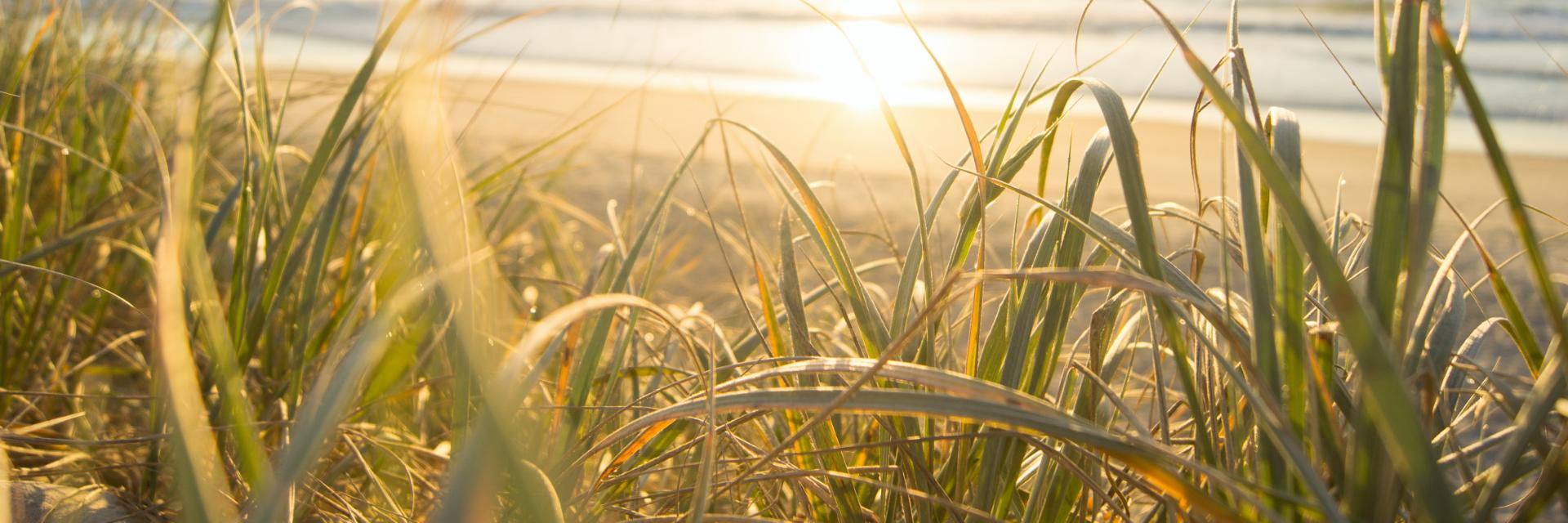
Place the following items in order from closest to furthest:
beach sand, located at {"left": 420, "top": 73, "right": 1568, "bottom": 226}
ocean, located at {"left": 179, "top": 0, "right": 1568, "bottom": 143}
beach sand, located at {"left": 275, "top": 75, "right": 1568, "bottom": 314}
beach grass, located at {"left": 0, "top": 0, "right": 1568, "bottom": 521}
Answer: beach grass, located at {"left": 0, "top": 0, "right": 1568, "bottom": 521}
beach sand, located at {"left": 275, "top": 75, "right": 1568, "bottom": 314}
beach sand, located at {"left": 420, "top": 73, "right": 1568, "bottom": 226}
ocean, located at {"left": 179, "top": 0, "right": 1568, "bottom": 143}

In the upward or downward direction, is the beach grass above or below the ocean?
below

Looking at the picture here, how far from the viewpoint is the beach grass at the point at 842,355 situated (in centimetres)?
63

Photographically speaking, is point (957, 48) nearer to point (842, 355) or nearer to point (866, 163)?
point (866, 163)

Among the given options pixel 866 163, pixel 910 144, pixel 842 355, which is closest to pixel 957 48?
pixel 910 144

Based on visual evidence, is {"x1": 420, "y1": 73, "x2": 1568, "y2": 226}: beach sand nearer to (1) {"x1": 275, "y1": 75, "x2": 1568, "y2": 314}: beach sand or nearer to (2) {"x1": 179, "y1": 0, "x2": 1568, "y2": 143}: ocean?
(1) {"x1": 275, "y1": 75, "x2": 1568, "y2": 314}: beach sand

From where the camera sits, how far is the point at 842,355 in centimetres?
144

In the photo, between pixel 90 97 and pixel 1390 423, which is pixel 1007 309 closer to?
pixel 1390 423

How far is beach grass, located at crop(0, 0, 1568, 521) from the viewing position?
2.05ft

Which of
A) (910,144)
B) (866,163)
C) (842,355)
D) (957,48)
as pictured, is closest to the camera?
(842,355)

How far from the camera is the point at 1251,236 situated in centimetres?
69

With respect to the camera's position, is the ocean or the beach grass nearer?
the beach grass

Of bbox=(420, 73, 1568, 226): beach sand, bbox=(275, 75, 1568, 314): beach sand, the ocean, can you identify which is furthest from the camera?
the ocean

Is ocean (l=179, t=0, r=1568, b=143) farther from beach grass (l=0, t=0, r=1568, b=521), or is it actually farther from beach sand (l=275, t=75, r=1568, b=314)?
beach grass (l=0, t=0, r=1568, b=521)

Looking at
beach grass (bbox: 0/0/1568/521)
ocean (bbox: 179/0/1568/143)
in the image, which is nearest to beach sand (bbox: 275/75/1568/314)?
ocean (bbox: 179/0/1568/143)
